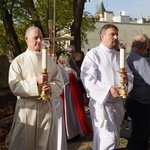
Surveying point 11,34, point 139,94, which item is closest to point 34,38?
point 139,94

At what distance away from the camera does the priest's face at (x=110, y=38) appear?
474cm

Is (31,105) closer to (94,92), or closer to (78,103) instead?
(94,92)

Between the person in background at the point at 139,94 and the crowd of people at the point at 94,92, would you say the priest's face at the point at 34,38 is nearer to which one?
the crowd of people at the point at 94,92

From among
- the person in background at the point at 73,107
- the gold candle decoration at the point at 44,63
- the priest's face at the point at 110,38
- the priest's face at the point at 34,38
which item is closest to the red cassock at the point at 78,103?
the person in background at the point at 73,107

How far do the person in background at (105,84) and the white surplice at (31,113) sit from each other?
1.44ft

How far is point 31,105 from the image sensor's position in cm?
449

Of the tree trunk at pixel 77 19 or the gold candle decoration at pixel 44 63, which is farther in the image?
the tree trunk at pixel 77 19

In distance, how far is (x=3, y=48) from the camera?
63.8ft

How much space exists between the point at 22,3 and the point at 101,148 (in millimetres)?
10202

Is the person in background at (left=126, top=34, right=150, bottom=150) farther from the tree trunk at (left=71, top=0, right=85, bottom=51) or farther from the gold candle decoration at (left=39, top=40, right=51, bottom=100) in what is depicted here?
the tree trunk at (left=71, top=0, right=85, bottom=51)

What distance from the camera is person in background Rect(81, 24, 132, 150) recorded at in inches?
188

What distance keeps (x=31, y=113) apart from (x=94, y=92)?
850 millimetres

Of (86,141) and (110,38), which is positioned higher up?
(110,38)

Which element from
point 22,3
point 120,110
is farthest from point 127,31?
point 120,110
